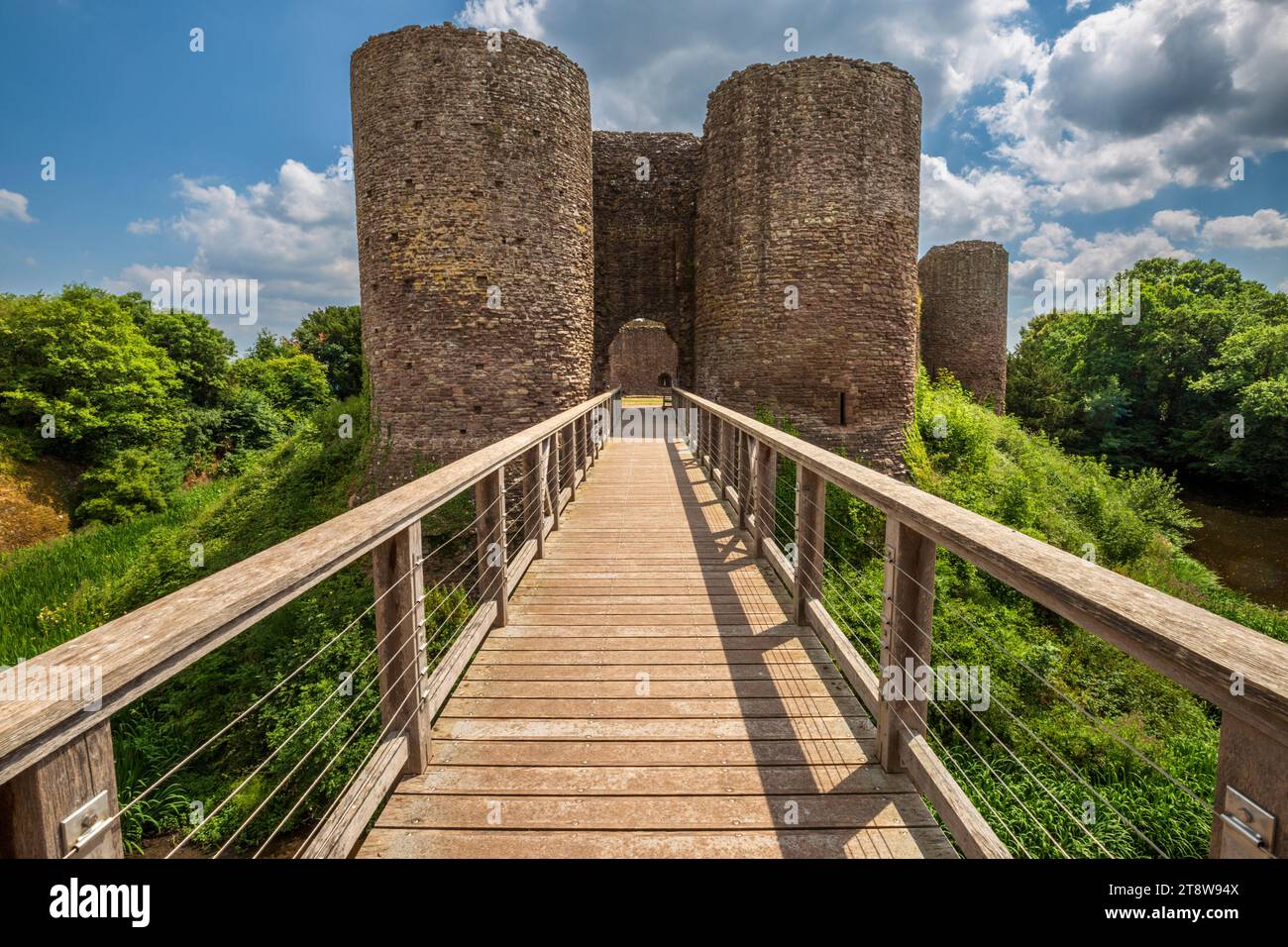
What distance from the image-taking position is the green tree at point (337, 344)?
30.5 meters

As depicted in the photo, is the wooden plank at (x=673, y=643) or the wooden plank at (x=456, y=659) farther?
the wooden plank at (x=673, y=643)

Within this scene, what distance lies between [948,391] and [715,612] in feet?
49.6

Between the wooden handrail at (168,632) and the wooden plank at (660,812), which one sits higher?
the wooden handrail at (168,632)

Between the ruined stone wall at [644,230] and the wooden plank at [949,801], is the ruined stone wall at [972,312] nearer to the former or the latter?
the ruined stone wall at [644,230]


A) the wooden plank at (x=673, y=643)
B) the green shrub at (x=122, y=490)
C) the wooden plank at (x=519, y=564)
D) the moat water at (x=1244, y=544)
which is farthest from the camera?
the green shrub at (x=122, y=490)

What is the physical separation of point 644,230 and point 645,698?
44.8ft

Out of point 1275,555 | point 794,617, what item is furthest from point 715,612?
point 1275,555

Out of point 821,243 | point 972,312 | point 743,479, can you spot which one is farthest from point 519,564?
point 972,312

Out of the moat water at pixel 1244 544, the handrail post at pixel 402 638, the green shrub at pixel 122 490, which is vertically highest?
the handrail post at pixel 402 638

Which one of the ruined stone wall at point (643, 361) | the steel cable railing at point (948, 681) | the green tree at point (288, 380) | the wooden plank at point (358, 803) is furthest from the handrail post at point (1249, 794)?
the ruined stone wall at point (643, 361)

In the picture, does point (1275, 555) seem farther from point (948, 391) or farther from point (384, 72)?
point (384, 72)

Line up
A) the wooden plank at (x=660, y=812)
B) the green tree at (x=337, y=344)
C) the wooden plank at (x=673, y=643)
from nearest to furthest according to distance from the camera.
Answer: the wooden plank at (x=660, y=812) < the wooden plank at (x=673, y=643) < the green tree at (x=337, y=344)

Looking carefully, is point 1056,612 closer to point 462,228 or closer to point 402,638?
point 402,638
